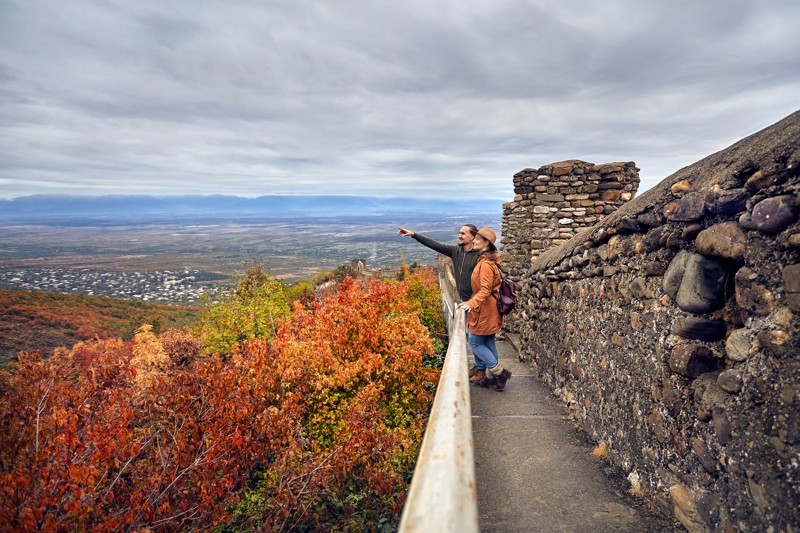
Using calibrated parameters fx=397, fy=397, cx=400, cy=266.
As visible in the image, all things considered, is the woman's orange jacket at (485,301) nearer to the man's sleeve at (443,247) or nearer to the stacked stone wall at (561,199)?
the man's sleeve at (443,247)

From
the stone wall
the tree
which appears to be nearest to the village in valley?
the tree

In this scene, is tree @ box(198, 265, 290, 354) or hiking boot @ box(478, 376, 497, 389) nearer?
hiking boot @ box(478, 376, 497, 389)

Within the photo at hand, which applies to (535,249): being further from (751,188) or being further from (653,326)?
(751,188)

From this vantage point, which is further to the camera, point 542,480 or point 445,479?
point 542,480

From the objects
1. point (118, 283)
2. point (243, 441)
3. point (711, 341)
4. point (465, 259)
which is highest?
point (465, 259)

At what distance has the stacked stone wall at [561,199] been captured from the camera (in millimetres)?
9562

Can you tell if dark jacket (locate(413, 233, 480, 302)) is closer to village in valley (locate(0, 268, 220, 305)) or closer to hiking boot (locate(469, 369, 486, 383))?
hiking boot (locate(469, 369, 486, 383))

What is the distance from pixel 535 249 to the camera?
10.3 m

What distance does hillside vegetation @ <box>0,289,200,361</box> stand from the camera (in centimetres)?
4194

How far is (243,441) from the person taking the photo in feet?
19.4

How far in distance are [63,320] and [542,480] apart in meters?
61.1

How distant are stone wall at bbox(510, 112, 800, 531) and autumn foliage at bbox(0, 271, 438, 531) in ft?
10.3

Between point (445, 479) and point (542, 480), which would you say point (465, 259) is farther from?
point (445, 479)

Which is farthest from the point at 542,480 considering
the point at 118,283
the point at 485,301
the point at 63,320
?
the point at 118,283
